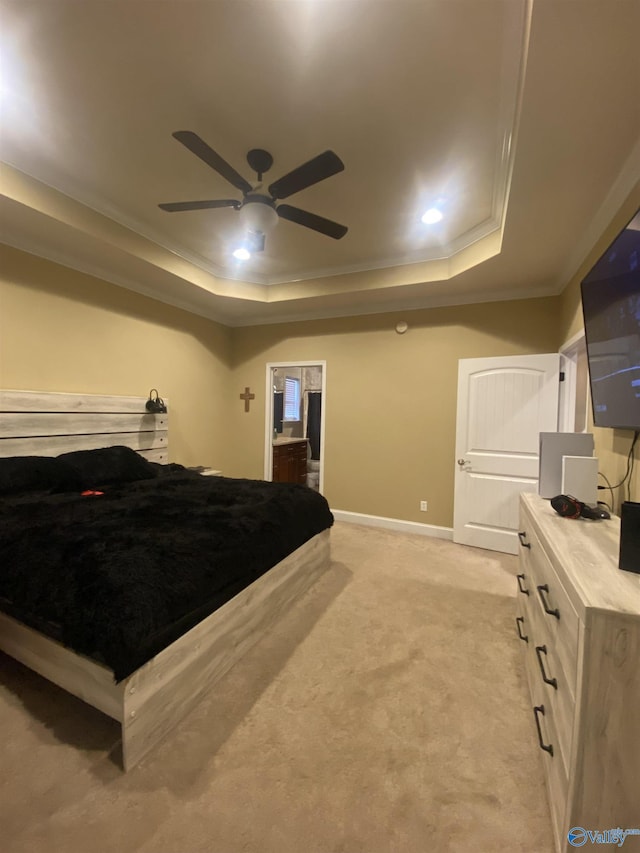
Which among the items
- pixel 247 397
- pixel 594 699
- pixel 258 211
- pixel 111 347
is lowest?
pixel 594 699

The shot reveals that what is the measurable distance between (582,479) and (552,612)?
86cm

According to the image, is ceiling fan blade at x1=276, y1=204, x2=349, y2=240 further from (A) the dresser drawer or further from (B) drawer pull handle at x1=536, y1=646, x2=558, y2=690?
(B) drawer pull handle at x1=536, y1=646, x2=558, y2=690

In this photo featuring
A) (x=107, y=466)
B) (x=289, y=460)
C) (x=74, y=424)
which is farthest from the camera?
(x=289, y=460)

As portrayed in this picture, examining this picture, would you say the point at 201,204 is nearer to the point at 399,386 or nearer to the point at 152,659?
the point at 152,659

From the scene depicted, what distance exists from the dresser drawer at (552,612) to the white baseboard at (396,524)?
199cm

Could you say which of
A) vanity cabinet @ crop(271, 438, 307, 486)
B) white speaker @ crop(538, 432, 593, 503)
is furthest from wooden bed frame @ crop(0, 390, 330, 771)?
vanity cabinet @ crop(271, 438, 307, 486)

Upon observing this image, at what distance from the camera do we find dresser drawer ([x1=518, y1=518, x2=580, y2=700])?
3.37 feet

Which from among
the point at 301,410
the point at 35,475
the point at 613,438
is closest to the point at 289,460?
the point at 301,410

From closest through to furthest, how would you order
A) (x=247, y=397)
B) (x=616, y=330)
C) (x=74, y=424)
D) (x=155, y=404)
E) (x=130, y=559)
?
1. (x=130, y=559)
2. (x=616, y=330)
3. (x=74, y=424)
4. (x=155, y=404)
5. (x=247, y=397)

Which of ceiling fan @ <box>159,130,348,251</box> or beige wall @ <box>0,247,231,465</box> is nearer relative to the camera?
ceiling fan @ <box>159,130,348,251</box>

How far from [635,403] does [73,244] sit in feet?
12.5

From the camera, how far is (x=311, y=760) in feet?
4.45

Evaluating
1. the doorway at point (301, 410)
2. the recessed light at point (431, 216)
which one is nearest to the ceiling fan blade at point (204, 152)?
the recessed light at point (431, 216)

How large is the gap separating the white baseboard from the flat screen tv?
2.25m
